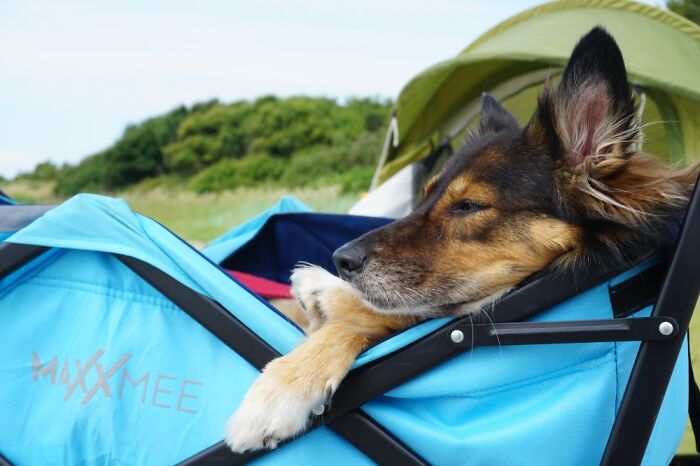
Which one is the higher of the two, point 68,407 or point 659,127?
point 659,127

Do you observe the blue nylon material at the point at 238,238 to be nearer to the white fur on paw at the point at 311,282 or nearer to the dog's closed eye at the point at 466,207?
the white fur on paw at the point at 311,282

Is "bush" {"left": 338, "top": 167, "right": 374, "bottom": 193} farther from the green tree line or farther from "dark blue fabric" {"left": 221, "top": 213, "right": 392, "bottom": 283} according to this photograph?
"dark blue fabric" {"left": 221, "top": 213, "right": 392, "bottom": 283}

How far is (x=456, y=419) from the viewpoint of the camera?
1469mm

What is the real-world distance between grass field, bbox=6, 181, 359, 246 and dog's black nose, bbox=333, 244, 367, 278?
608 cm

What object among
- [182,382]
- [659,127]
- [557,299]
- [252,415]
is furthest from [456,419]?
[659,127]

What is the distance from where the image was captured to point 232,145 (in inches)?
683

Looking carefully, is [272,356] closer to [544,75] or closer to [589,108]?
[589,108]

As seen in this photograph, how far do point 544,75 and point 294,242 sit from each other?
77.8 inches

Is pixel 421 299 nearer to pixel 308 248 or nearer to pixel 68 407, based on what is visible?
pixel 68 407

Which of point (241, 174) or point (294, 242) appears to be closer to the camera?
point (294, 242)

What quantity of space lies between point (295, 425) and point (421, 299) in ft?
1.51

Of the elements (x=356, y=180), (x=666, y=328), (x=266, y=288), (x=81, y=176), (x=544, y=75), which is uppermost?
(x=544, y=75)

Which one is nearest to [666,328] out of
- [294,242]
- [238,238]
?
[294,242]

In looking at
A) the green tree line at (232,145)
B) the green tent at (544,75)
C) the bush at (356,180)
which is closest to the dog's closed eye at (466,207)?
the green tent at (544,75)
